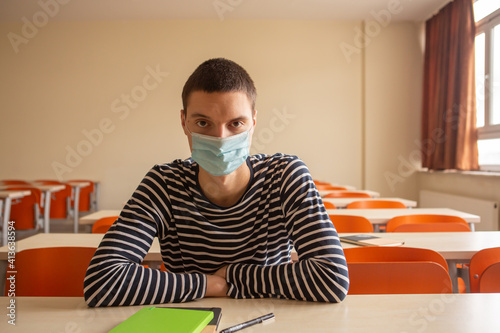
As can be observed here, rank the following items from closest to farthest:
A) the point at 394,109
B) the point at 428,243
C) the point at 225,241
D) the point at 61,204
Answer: the point at 225,241, the point at 428,243, the point at 61,204, the point at 394,109

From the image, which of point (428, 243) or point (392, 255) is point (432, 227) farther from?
point (392, 255)

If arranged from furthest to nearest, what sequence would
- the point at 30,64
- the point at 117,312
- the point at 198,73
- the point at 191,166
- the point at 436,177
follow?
1. the point at 30,64
2. the point at 436,177
3. the point at 191,166
4. the point at 198,73
5. the point at 117,312

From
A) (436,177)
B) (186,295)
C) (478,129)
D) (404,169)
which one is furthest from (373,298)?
(404,169)

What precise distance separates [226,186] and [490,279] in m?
1.02

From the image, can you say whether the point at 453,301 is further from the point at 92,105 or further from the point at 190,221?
the point at 92,105

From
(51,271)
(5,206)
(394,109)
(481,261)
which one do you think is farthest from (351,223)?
(394,109)

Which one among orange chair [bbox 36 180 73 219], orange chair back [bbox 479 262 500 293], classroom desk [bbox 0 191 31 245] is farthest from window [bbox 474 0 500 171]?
orange chair [bbox 36 180 73 219]

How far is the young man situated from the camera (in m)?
1.06

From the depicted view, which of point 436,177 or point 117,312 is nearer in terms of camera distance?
point 117,312

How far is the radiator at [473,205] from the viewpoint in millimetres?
4367

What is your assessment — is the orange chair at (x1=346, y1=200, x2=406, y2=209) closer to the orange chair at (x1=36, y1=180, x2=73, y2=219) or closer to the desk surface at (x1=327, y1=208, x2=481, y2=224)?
the desk surface at (x1=327, y1=208, x2=481, y2=224)

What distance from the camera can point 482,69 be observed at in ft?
16.5

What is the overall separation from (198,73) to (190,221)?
433mm

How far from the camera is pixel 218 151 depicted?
3.84 ft
